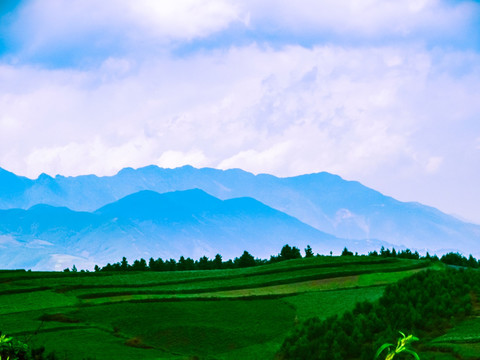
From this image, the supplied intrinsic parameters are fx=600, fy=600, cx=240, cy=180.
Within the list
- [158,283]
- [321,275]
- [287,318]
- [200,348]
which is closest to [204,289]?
[158,283]

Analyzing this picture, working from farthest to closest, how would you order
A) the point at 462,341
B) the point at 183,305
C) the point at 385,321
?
the point at 183,305 < the point at 385,321 < the point at 462,341

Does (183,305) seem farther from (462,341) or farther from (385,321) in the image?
(462,341)

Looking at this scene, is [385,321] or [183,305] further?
[183,305]

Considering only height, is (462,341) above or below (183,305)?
below

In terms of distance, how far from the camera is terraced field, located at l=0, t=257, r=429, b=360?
33.6m

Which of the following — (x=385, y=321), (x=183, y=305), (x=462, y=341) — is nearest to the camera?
(x=462, y=341)

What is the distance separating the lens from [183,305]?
44.2 metres

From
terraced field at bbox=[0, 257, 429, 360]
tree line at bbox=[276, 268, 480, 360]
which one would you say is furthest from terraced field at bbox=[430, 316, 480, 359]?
terraced field at bbox=[0, 257, 429, 360]

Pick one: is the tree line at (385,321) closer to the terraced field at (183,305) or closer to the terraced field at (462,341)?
the terraced field at (462,341)

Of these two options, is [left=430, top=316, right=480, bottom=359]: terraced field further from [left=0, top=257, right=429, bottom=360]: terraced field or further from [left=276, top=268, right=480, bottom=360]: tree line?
[left=0, top=257, right=429, bottom=360]: terraced field

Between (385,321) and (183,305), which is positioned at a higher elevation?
(183,305)

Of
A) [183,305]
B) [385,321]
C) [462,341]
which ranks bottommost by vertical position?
[462,341]

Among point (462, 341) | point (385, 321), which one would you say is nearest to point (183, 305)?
point (385, 321)

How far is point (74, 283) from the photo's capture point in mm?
55406
